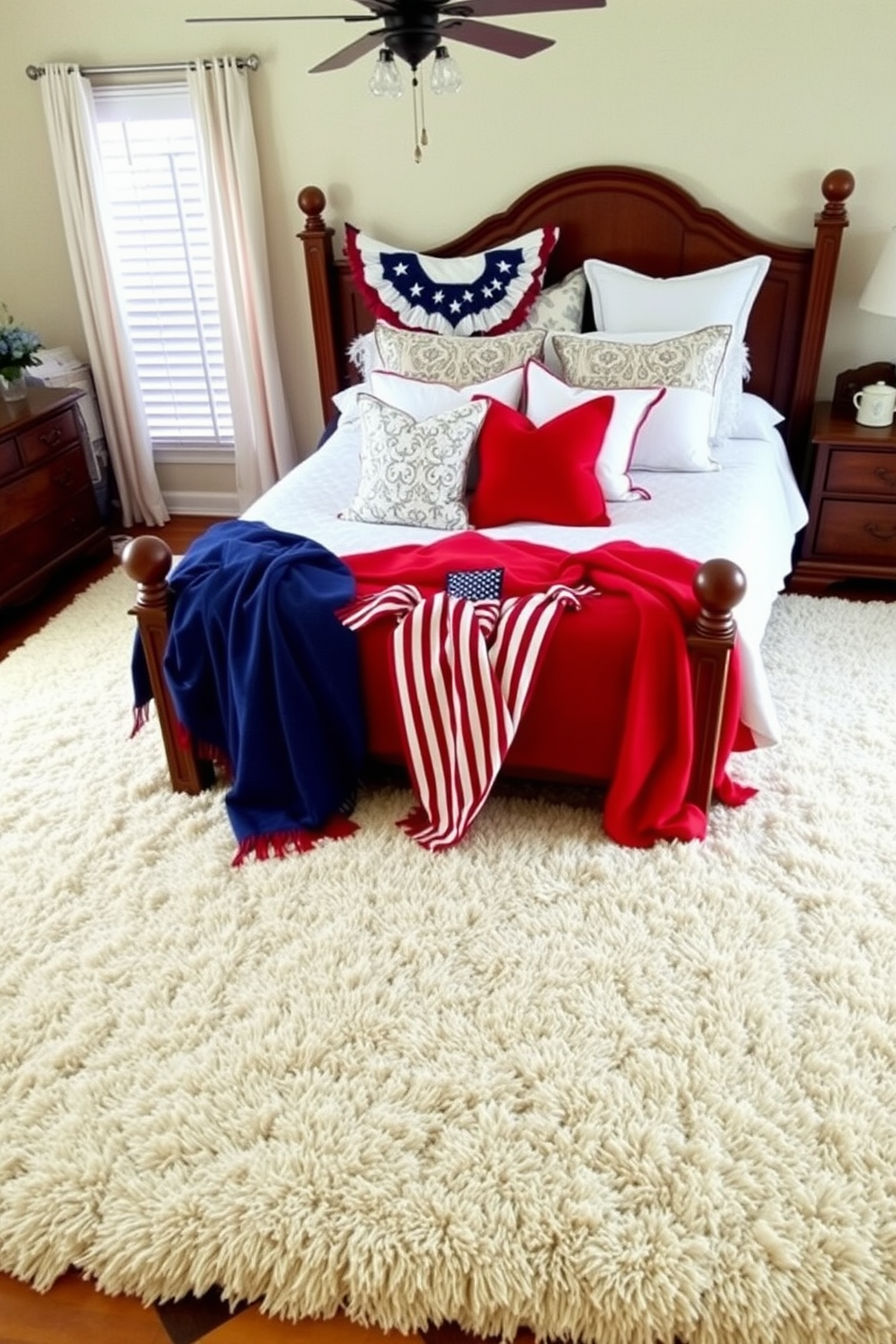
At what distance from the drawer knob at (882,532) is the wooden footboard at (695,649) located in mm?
1564

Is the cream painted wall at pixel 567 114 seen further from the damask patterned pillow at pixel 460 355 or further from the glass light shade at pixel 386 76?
the glass light shade at pixel 386 76

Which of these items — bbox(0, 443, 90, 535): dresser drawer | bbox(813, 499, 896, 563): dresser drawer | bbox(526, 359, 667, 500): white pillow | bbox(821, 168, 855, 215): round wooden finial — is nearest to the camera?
bbox(526, 359, 667, 500): white pillow

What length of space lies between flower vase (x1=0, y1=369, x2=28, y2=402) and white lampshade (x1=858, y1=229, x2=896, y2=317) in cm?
306

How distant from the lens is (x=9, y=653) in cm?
352

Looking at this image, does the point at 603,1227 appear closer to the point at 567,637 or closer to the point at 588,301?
the point at 567,637

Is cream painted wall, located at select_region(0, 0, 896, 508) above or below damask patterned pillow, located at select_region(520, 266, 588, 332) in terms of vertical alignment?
above

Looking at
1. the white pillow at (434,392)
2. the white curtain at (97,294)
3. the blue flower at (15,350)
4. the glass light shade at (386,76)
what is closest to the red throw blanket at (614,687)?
the white pillow at (434,392)

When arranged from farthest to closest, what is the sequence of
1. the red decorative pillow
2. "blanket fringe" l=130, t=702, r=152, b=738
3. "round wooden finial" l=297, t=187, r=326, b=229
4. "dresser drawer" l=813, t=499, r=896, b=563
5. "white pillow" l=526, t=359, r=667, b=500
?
"round wooden finial" l=297, t=187, r=326, b=229 < "dresser drawer" l=813, t=499, r=896, b=563 < "white pillow" l=526, t=359, r=667, b=500 < the red decorative pillow < "blanket fringe" l=130, t=702, r=152, b=738

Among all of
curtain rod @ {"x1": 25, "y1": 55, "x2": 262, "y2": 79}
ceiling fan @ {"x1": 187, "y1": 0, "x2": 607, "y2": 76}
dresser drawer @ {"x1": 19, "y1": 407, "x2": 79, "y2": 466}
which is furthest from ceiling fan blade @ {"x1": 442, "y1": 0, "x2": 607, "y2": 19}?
dresser drawer @ {"x1": 19, "y1": 407, "x2": 79, "y2": 466}

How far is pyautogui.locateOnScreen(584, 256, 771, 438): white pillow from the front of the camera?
3.37 metres

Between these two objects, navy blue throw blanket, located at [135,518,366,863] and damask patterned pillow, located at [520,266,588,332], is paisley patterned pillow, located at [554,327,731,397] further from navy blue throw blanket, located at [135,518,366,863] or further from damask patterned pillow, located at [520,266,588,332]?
navy blue throw blanket, located at [135,518,366,863]

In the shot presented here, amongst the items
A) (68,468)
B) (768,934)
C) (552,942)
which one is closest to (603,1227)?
(552,942)

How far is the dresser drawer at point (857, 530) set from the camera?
3477mm

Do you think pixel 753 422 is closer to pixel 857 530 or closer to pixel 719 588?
pixel 857 530
